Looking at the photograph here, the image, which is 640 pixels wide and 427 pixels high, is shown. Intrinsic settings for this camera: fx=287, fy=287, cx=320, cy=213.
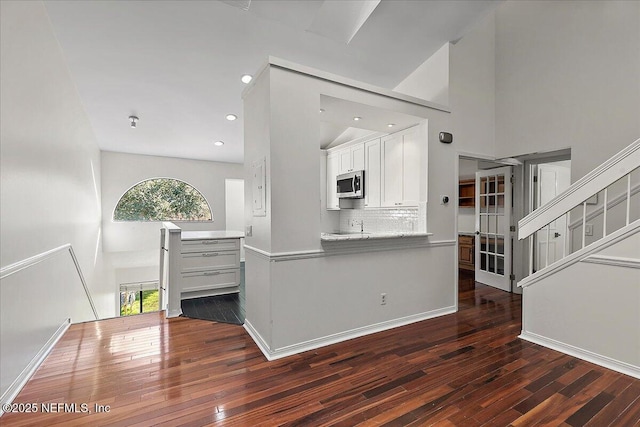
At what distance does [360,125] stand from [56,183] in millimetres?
3514

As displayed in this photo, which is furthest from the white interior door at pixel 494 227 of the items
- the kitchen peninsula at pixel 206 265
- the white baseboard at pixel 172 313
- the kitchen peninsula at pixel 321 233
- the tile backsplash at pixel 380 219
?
the white baseboard at pixel 172 313

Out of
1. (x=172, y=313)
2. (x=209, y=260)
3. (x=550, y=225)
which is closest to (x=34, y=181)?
(x=172, y=313)

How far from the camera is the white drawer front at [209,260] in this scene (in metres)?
3.93

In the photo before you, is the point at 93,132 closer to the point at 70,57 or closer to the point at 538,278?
the point at 70,57

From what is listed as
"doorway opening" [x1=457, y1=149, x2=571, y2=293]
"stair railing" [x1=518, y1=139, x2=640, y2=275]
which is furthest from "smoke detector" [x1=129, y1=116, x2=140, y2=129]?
"stair railing" [x1=518, y1=139, x2=640, y2=275]

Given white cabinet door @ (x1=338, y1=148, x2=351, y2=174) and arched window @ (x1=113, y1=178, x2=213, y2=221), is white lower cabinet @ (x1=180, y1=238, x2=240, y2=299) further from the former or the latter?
arched window @ (x1=113, y1=178, x2=213, y2=221)

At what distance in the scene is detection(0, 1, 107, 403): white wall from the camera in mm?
1987

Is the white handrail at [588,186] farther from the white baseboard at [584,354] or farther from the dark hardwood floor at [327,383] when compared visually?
the dark hardwood floor at [327,383]

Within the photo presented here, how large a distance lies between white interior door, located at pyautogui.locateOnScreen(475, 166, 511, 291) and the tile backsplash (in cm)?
180

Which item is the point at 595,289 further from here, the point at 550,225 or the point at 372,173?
the point at 372,173

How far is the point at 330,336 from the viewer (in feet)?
9.21

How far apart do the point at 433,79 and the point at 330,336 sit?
3.57 meters

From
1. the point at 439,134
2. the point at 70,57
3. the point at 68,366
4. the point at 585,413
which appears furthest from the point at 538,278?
the point at 70,57

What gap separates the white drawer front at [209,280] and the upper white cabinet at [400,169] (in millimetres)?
2471
